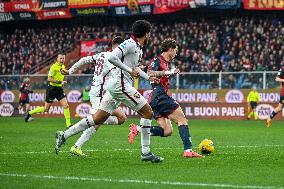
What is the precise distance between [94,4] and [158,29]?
5.06m

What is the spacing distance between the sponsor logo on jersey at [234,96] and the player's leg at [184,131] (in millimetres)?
23907

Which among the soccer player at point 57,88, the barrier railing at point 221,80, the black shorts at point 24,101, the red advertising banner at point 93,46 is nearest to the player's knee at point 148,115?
the soccer player at point 57,88

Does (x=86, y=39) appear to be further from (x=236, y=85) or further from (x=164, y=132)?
(x=164, y=132)

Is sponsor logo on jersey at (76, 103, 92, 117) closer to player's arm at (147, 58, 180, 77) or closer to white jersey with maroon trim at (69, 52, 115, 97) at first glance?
white jersey with maroon trim at (69, 52, 115, 97)

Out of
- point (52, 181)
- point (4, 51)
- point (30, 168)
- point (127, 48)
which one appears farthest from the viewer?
point (4, 51)

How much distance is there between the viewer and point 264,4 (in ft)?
150

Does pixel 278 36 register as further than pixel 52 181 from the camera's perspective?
Yes

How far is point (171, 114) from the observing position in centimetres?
1498

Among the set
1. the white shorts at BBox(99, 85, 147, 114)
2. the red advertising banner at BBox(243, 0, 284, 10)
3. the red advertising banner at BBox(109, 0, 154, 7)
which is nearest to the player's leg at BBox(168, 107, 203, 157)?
the white shorts at BBox(99, 85, 147, 114)

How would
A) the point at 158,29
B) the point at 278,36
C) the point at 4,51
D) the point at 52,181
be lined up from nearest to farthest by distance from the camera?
the point at 52,181 < the point at 278,36 < the point at 158,29 < the point at 4,51

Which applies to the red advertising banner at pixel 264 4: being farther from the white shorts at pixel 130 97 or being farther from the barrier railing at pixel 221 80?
the white shorts at pixel 130 97

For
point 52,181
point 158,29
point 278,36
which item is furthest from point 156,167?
point 158,29

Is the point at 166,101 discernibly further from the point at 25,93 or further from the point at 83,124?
the point at 25,93

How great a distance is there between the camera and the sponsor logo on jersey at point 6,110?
146 feet
